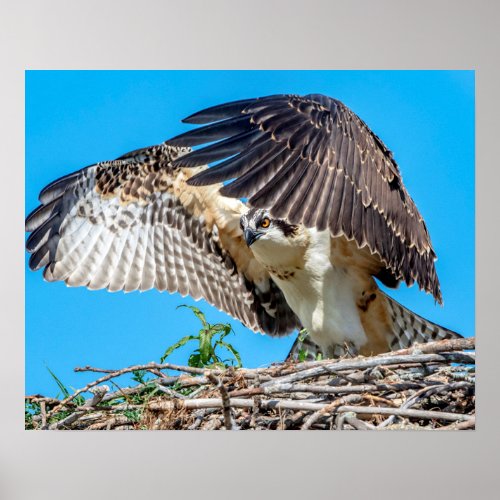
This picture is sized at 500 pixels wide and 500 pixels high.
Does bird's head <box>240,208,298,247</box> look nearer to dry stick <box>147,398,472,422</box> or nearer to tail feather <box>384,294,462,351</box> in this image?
tail feather <box>384,294,462,351</box>

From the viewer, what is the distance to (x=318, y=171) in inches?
127

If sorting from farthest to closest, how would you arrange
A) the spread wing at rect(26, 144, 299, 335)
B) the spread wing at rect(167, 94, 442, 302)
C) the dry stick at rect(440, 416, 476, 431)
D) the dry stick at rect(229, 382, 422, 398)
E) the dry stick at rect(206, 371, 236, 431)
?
the spread wing at rect(26, 144, 299, 335) < the dry stick at rect(440, 416, 476, 431) < the dry stick at rect(229, 382, 422, 398) < the dry stick at rect(206, 371, 236, 431) < the spread wing at rect(167, 94, 442, 302)

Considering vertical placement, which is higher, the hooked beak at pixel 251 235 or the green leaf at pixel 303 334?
the hooked beak at pixel 251 235

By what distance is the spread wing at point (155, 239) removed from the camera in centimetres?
392

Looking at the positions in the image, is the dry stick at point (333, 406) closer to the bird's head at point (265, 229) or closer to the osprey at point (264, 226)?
the osprey at point (264, 226)

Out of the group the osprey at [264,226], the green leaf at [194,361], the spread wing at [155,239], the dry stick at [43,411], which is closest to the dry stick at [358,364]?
the osprey at [264,226]

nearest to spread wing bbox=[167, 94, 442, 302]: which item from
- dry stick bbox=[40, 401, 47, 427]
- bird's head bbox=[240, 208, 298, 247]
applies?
bird's head bbox=[240, 208, 298, 247]

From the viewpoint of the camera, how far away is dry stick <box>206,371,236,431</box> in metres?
3.29

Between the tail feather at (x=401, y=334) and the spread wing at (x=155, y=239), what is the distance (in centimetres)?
15

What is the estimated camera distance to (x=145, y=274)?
4.03 metres

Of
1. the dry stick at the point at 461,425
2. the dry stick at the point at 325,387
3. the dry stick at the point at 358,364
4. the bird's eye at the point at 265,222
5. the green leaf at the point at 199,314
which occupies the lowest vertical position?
the dry stick at the point at 461,425

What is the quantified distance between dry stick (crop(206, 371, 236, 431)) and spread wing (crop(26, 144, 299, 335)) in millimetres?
545
